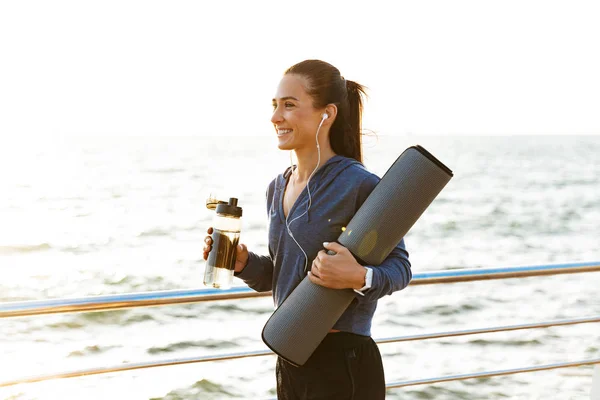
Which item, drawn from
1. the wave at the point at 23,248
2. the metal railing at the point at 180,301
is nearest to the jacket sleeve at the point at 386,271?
the metal railing at the point at 180,301

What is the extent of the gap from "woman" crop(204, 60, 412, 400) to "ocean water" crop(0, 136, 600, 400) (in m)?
0.17

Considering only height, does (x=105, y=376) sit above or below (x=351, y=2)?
below

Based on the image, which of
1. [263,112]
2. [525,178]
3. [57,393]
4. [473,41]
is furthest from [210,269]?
[525,178]

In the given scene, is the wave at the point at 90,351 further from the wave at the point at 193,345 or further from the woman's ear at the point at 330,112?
the woman's ear at the point at 330,112

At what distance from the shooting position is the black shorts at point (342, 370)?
135 cm

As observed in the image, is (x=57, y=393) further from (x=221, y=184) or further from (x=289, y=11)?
(x=221, y=184)

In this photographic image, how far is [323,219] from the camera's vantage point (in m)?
1.33

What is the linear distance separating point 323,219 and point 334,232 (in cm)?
3

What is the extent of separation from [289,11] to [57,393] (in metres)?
10.4

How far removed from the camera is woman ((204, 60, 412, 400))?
1331 millimetres

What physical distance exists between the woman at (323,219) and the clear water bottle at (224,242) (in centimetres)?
3

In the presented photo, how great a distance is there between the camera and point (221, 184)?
23328 millimetres

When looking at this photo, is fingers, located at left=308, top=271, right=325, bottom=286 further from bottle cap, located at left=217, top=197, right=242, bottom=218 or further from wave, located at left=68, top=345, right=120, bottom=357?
wave, located at left=68, top=345, right=120, bottom=357

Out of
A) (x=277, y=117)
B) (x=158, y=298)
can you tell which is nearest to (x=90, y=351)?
(x=158, y=298)
